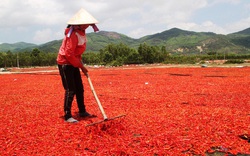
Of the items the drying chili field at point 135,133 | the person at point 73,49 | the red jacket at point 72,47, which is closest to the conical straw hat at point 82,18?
the person at point 73,49

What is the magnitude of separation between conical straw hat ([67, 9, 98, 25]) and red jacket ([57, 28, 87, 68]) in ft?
0.64

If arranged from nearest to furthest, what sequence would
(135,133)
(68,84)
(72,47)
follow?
(135,133) → (72,47) → (68,84)

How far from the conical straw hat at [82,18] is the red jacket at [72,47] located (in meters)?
0.19

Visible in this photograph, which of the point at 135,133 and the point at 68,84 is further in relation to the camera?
the point at 68,84

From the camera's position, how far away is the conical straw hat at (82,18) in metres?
4.70

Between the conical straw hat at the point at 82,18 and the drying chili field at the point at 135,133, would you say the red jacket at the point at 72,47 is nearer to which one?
the conical straw hat at the point at 82,18

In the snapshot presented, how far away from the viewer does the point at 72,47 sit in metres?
4.71

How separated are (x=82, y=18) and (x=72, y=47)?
24.9 inches

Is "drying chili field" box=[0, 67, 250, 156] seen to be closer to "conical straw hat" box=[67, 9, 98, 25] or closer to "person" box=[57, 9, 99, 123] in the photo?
"person" box=[57, 9, 99, 123]

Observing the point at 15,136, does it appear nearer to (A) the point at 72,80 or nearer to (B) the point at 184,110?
(A) the point at 72,80

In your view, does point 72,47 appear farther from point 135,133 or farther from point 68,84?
point 135,133

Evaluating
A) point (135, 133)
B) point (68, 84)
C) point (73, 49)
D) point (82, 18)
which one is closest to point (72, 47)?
point (73, 49)

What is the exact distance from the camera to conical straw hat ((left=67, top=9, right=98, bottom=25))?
15.4 feet

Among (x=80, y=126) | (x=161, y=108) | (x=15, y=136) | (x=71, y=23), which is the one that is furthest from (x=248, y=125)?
(x=15, y=136)
